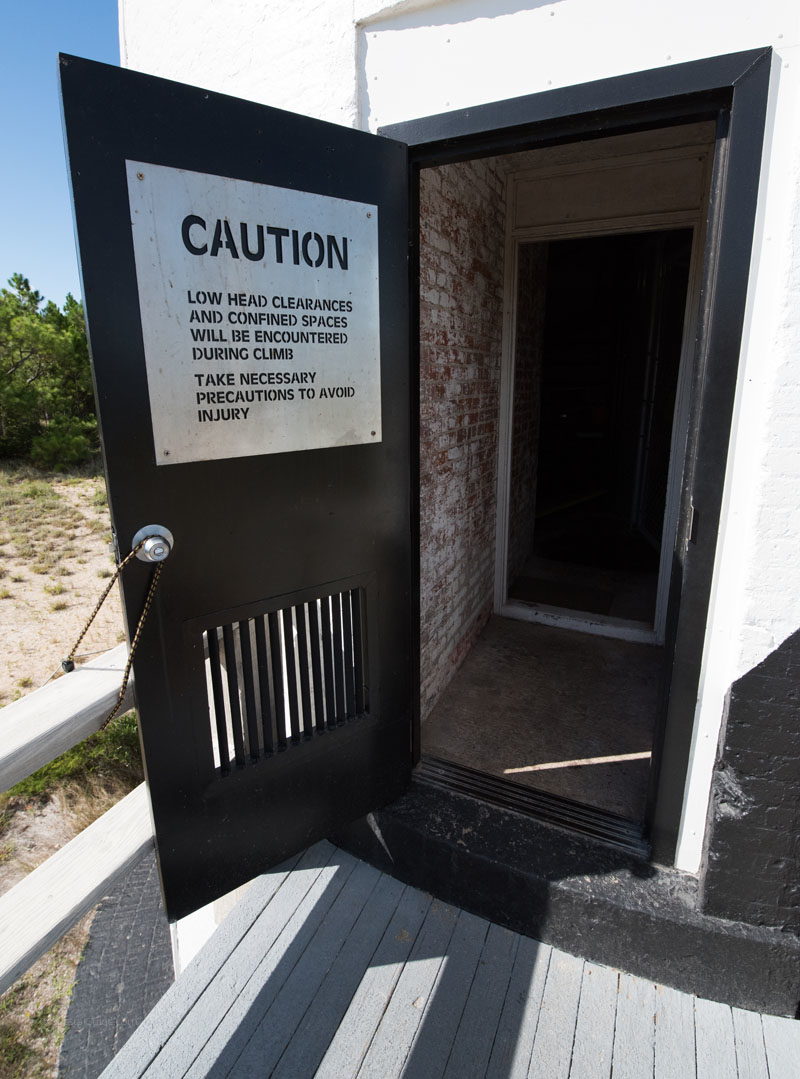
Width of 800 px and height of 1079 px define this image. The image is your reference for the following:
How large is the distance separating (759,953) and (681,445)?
2414 millimetres

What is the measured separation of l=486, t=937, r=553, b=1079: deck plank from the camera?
1528 mm

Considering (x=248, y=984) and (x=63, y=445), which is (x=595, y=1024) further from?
(x=63, y=445)

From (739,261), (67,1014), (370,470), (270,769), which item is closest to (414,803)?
(270,769)

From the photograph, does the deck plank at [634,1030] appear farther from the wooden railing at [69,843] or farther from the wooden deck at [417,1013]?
the wooden railing at [69,843]

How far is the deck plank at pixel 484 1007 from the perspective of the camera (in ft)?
5.03

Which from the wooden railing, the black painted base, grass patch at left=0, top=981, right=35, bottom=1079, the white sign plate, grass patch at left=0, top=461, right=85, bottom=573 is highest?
the white sign plate

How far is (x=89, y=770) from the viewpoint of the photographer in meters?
5.64

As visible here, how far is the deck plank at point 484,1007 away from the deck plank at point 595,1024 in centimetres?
21

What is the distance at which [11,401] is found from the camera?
13320 mm

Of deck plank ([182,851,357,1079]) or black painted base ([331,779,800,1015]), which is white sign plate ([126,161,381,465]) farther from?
deck plank ([182,851,357,1079])

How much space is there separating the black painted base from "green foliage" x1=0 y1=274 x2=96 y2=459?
14.6 meters

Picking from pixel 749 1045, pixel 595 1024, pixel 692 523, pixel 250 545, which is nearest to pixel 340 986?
pixel 595 1024

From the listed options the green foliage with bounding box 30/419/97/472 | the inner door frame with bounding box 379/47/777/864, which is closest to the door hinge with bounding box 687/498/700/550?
the inner door frame with bounding box 379/47/777/864

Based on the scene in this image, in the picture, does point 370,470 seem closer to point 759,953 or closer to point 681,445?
point 759,953
